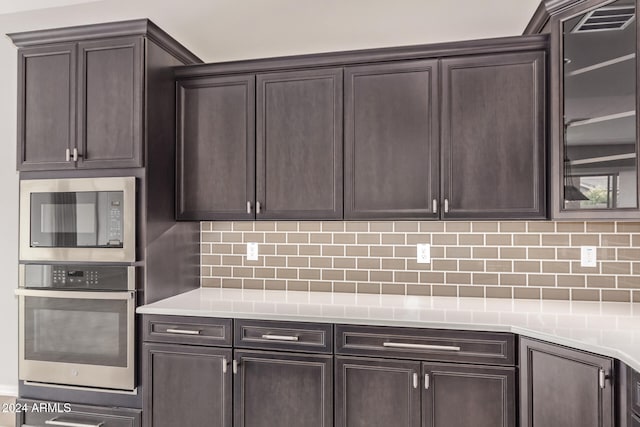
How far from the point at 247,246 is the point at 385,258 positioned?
900 mm

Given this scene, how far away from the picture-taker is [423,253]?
104 inches

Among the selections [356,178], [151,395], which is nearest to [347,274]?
[356,178]

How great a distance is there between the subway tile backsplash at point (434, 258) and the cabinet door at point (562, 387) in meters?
0.73

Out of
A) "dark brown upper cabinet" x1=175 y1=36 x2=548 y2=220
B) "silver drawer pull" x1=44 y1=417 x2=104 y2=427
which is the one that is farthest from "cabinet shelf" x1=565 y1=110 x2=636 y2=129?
"silver drawer pull" x1=44 y1=417 x2=104 y2=427

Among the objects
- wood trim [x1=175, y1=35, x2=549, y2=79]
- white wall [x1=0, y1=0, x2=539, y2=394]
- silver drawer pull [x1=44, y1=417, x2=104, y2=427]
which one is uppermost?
white wall [x1=0, y1=0, x2=539, y2=394]

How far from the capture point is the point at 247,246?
291 cm

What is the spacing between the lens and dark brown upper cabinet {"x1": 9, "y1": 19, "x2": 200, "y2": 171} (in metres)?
2.37

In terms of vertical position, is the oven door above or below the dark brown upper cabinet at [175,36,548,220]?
below

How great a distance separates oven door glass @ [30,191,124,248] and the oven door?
10.7 inches

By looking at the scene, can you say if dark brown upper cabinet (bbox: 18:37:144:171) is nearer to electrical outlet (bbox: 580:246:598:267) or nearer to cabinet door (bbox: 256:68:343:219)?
cabinet door (bbox: 256:68:343:219)

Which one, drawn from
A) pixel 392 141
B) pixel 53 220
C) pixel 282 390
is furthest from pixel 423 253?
pixel 53 220

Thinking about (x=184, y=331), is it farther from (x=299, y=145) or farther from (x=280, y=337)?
(x=299, y=145)

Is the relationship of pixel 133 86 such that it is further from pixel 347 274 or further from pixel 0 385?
pixel 0 385

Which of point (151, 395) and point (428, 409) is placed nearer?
point (428, 409)
